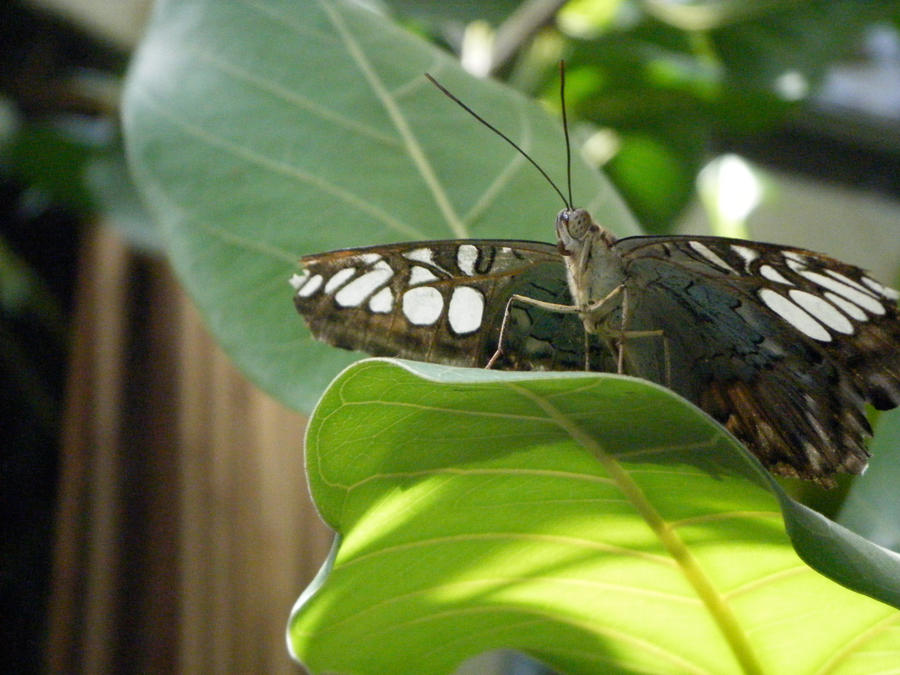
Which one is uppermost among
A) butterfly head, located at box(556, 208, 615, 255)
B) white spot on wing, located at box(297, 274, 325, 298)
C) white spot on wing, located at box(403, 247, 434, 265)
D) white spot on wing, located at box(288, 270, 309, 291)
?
butterfly head, located at box(556, 208, 615, 255)

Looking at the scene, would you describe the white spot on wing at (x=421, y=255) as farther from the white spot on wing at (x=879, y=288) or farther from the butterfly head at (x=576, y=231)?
the white spot on wing at (x=879, y=288)

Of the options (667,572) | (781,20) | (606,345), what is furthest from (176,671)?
(781,20)

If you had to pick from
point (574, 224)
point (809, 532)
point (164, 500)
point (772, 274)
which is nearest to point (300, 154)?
point (574, 224)

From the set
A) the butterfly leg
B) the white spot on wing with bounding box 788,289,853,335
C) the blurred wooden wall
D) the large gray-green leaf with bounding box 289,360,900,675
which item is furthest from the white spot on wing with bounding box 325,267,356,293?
the blurred wooden wall

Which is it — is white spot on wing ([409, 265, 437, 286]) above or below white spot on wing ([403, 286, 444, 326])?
above

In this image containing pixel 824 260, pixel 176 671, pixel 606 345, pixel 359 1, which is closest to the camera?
pixel 824 260

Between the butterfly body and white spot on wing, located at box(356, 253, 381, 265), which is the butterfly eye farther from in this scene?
white spot on wing, located at box(356, 253, 381, 265)

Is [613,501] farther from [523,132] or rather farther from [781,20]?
[781,20]
